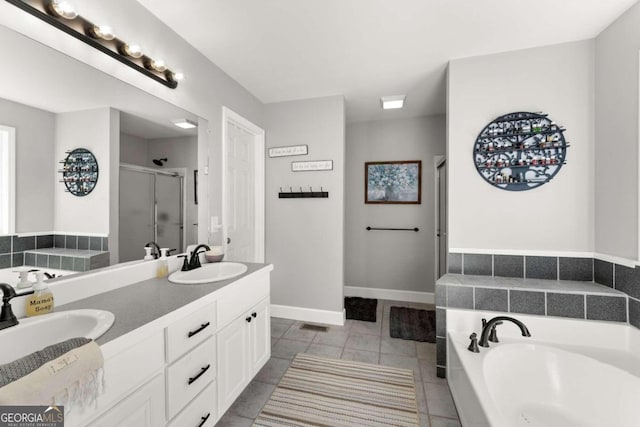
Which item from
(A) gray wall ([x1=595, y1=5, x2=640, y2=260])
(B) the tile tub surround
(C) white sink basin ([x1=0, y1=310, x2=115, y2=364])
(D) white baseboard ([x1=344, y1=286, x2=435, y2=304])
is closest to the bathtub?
(B) the tile tub surround

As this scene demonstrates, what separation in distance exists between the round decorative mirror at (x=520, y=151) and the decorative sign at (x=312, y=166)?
1399mm

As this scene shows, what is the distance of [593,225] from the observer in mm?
1989

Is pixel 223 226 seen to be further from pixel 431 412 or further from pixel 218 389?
pixel 431 412

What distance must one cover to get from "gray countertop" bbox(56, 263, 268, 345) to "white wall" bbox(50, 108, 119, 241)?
31 cm

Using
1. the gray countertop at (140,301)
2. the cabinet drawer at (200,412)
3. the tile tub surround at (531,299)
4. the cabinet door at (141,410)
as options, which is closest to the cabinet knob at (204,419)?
the cabinet drawer at (200,412)

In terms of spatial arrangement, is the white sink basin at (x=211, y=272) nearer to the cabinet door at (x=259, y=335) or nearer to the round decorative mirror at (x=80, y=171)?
the cabinet door at (x=259, y=335)

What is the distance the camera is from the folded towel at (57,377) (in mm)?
640

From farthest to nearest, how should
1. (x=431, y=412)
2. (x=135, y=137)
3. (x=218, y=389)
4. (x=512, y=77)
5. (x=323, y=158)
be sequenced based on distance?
(x=323, y=158), (x=512, y=77), (x=431, y=412), (x=135, y=137), (x=218, y=389)

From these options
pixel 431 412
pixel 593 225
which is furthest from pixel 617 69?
pixel 431 412

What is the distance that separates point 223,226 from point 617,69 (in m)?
3.13

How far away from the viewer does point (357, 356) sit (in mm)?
2336

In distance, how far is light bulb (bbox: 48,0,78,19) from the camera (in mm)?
1195

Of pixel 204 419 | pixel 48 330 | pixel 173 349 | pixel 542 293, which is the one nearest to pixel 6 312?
pixel 48 330

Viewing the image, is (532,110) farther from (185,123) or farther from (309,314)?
(309,314)
